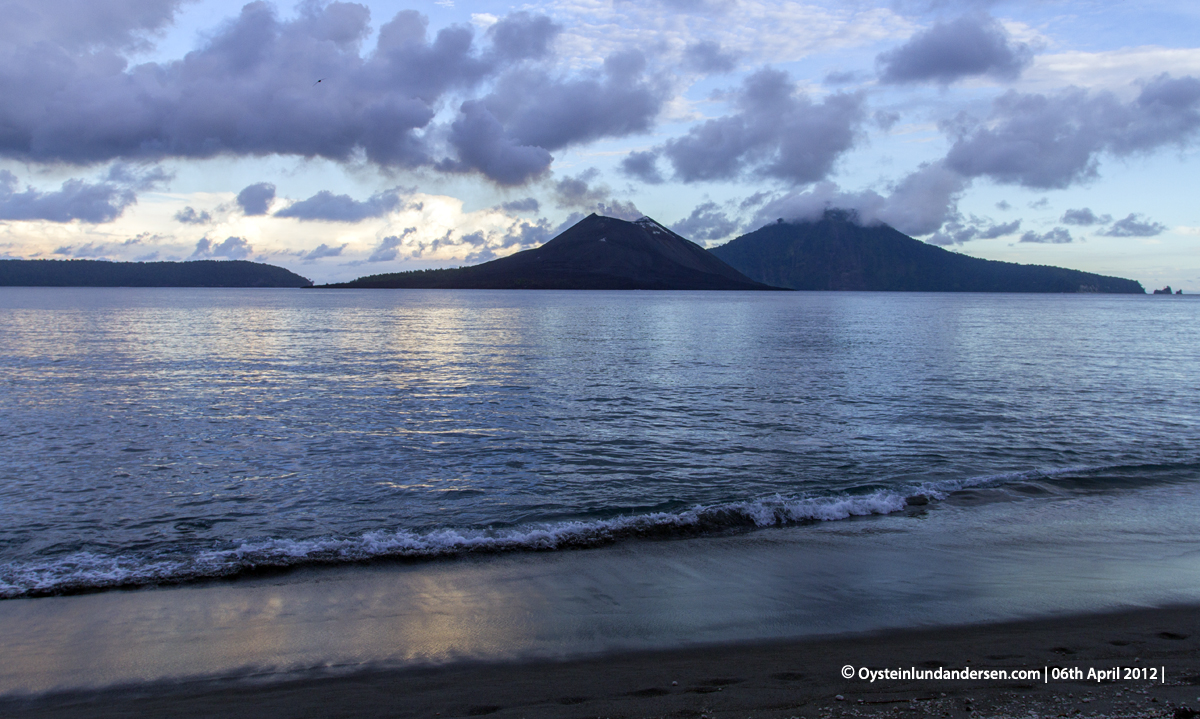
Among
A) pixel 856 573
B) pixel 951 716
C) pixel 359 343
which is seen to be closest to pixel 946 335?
pixel 359 343

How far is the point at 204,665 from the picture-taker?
8.14 meters

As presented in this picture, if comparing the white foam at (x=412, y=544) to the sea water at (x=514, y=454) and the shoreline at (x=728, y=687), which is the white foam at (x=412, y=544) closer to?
the sea water at (x=514, y=454)

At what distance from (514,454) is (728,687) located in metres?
13.1

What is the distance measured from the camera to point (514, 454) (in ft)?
65.0

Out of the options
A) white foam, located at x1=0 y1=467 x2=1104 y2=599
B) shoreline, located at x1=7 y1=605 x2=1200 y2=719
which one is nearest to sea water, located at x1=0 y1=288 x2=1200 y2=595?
white foam, located at x1=0 y1=467 x2=1104 y2=599

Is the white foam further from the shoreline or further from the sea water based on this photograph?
the shoreline

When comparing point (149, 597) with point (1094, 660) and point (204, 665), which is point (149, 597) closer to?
point (204, 665)

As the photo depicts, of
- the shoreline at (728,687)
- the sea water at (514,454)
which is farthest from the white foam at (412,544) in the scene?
the shoreline at (728,687)

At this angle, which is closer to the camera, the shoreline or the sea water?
the shoreline

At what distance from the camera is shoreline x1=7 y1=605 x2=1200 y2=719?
6910 mm

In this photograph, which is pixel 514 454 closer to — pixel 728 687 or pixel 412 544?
pixel 412 544

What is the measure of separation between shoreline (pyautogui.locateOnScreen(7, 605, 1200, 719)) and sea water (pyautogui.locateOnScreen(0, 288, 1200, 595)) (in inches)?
170

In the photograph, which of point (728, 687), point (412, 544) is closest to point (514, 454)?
point (412, 544)

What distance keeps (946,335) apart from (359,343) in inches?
2425
